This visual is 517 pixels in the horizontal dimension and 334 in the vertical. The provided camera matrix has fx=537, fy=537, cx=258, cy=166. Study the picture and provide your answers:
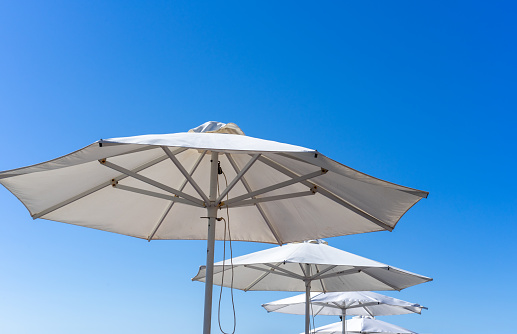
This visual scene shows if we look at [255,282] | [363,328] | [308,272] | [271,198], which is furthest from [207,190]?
[363,328]

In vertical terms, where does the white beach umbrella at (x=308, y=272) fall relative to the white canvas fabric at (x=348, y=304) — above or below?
below

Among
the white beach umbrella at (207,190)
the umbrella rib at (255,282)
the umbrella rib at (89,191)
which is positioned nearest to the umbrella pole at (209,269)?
the white beach umbrella at (207,190)

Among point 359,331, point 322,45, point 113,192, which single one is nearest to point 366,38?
point 322,45

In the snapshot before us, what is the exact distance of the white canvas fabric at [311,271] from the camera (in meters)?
6.03

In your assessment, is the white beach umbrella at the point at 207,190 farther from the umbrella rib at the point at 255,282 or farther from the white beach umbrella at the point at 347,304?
the white beach umbrella at the point at 347,304

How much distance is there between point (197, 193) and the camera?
Answer: 5336 millimetres

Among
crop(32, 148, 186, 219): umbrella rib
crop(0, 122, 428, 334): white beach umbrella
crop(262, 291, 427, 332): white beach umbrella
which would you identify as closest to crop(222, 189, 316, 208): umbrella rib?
crop(0, 122, 428, 334): white beach umbrella

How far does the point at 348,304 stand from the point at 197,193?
5671 mm

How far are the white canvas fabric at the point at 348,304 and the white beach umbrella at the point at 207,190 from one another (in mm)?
3127

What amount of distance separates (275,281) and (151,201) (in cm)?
334

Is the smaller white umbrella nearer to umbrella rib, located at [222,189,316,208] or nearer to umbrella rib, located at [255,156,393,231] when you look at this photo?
umbrella rib, located at [255,156,393,231]

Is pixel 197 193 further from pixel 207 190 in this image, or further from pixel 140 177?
pixel 140 177

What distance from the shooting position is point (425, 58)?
657 inches

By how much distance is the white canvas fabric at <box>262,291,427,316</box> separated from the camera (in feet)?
28.9
